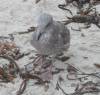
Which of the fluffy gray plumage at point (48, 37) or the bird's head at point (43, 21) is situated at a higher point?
the bird's head at point (43, 21)

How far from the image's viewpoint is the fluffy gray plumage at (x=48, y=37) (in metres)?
4.92

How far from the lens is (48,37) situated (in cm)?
497

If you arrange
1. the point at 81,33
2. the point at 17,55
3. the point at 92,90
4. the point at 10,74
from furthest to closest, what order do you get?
the point at 81,33 → the point at 17,55 → the point at 10,74 → the point at 92,90

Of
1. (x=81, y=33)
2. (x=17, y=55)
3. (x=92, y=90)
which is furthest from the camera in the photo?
(x=81, y=33)

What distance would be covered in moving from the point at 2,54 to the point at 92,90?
1.49 m

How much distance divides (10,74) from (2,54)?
52cm

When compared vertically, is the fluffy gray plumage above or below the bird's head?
below

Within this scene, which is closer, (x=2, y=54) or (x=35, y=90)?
(x=35, y=90)

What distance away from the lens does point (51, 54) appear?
204 inches

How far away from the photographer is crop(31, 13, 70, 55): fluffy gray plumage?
492 centimetres

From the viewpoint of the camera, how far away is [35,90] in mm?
4879

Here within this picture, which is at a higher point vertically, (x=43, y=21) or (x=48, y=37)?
(x=43, y=21)

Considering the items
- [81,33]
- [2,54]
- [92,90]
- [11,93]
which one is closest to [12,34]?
Answer: [2,54]

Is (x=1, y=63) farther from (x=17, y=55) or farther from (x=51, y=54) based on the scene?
(x=51, y=54)
